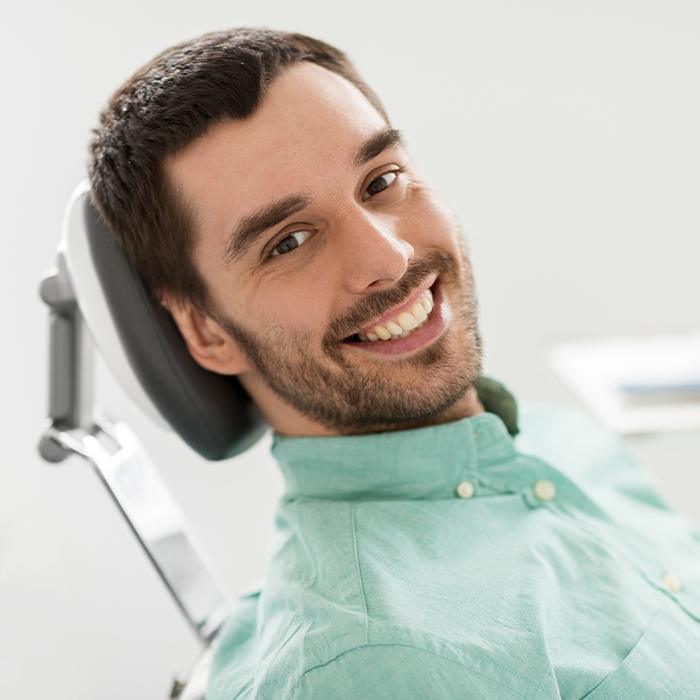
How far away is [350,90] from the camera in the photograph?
114 centimetres

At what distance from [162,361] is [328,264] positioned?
0.22 m

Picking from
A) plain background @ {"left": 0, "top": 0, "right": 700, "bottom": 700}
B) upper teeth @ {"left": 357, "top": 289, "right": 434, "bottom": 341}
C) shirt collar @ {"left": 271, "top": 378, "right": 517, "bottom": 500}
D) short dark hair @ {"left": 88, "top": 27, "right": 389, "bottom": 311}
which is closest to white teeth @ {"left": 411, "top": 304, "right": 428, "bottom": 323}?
upper teeth @ {"left": 357, "top": 289, "right": 434, "bottom": 341}

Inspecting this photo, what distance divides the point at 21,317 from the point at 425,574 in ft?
2.67

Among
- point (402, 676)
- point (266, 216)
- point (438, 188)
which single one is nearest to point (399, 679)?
point (402, 676)

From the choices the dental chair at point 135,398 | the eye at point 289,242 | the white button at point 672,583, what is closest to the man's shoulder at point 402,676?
the dental chair at point 135,398

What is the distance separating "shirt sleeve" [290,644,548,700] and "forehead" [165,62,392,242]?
49 centimetres

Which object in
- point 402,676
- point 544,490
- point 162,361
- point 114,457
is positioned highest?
point 162,361

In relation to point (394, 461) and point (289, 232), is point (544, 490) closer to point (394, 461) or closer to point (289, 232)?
point (394, 461)

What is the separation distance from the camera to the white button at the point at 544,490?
1.13 m

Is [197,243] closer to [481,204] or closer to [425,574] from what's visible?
[425,574]

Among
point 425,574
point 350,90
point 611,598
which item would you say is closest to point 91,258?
point 350,90

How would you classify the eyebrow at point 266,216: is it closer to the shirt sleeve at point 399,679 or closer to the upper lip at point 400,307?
the upper lip at point 400,307

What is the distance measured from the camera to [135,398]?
3.59 ft

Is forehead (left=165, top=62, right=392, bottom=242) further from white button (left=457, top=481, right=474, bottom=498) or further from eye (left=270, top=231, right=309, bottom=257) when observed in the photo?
white button (left=457, top=481, right=474, bottom=498)
